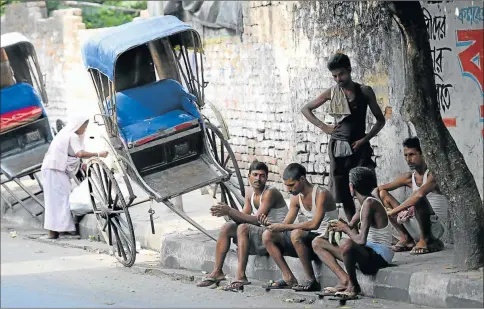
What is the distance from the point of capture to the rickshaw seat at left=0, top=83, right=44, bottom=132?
14617 millimetres

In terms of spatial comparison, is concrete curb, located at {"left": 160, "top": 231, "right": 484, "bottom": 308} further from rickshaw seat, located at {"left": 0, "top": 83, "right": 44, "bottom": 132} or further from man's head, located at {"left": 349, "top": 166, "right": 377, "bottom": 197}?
rickshaw seat, located at {"left": 0, "top": 83, "right": 44, "bottom": 132}

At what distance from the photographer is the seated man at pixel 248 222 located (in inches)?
363

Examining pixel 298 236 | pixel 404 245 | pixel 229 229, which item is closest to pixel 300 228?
pixel 298 236

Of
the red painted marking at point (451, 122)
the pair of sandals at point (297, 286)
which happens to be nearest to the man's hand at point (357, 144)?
the red painted marking at point (451, 122)

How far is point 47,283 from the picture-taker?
9906 millimetres

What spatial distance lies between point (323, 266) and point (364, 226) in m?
0.78

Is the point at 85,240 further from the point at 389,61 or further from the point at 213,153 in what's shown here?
the point at 389,61

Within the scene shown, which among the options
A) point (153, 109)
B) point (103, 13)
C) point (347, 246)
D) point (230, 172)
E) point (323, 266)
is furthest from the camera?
point (103, 13)

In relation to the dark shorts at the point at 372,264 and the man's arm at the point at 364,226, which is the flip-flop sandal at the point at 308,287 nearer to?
the dark shorts at the point at 372,264

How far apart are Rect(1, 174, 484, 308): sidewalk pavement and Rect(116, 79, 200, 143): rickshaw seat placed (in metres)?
1.14

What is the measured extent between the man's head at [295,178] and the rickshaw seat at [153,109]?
2.55m

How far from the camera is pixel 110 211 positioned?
11.0m

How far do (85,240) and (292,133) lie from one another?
9.38ft

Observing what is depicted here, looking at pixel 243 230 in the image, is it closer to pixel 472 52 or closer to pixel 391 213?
pixel 391 213
